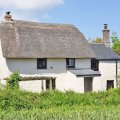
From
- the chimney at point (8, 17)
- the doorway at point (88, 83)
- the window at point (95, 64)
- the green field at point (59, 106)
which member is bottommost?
the doorway at point (88, 83)

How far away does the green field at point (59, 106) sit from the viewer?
1443 centimetres

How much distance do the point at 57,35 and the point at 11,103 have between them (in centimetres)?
2379

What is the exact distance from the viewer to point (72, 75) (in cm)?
4006

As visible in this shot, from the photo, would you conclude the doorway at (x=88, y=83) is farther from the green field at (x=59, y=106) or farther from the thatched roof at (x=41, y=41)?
the green field at (x=59, y=106)

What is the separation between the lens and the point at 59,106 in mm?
20000

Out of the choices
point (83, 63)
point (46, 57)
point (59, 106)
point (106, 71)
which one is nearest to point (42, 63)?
point (46, 57)

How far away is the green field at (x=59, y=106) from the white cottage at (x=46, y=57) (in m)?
13.9

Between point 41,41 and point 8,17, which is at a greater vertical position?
point 8,17

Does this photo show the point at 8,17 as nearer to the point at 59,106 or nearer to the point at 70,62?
the point at 70,62

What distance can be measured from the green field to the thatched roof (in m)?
14.5

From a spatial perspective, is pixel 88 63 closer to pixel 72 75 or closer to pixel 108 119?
pixel 72 75

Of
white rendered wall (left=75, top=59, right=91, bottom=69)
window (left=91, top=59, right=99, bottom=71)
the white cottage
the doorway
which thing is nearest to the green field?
the white cottage

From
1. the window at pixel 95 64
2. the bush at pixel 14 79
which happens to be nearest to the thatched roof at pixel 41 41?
the window at pixel 95 64

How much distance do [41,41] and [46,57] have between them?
2.20m
